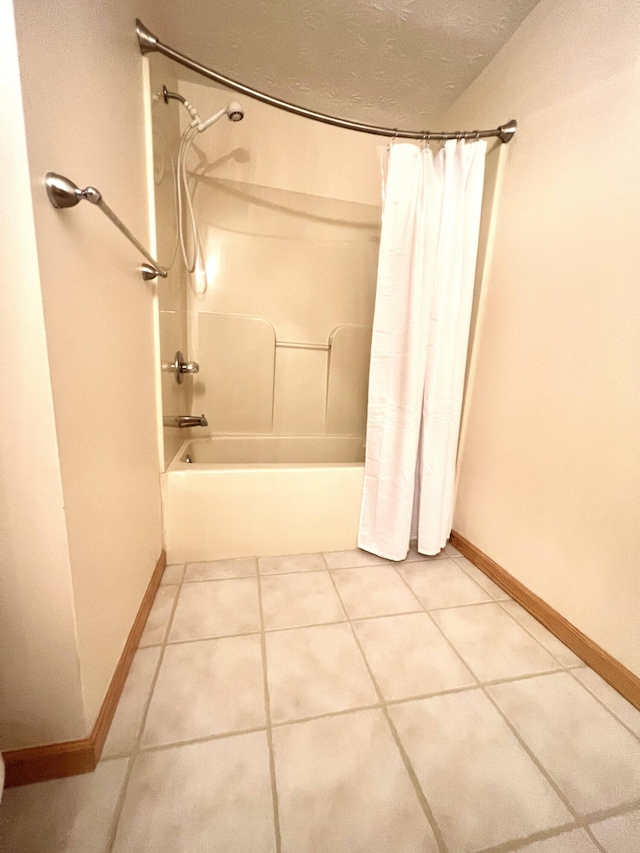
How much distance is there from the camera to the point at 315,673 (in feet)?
2.69

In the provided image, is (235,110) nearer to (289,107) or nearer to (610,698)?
(289,107)

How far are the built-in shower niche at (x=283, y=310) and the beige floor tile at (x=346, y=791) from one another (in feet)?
4.43

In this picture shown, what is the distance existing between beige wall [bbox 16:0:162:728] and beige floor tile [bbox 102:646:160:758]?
0.08m

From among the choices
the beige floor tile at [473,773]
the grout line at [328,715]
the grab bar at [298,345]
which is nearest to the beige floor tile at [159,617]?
the grout line at [328,715]

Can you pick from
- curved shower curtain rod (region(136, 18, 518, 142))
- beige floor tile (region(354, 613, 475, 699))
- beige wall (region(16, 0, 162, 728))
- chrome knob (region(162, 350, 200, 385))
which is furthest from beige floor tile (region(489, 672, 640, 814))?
curved shower curtain rod (region(136, 18, 518, 142))

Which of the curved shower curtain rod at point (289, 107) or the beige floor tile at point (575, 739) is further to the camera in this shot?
the curved shower curtain rod at point (289, 107)

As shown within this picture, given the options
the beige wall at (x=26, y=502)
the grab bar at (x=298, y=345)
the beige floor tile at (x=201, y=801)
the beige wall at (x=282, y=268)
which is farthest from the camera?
the grab bar at (x=298, y=345)

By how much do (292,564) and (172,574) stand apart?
1.45 feet

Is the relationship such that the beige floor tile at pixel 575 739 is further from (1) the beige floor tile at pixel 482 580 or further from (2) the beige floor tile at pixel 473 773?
(1) the beige floor tile at pixel 482 580

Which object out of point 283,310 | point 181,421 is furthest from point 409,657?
point 283,310

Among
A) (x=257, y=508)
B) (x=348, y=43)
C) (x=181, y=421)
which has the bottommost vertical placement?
(x=257, y=508)

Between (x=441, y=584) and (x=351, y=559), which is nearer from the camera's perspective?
(x=441, y=584)

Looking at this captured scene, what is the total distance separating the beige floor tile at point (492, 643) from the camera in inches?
34.1

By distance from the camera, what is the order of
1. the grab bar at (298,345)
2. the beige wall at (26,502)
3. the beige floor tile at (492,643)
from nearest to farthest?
the beige wall at (26,502) < the beige floor tile at (492,643) < the grab bar at (298,345)
